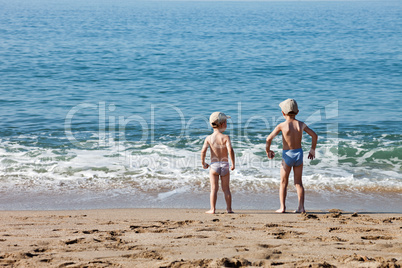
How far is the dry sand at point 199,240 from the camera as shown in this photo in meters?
3.42

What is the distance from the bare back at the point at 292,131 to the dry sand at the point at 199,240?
0.88 m

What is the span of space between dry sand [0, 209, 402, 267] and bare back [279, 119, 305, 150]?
88 centimetres

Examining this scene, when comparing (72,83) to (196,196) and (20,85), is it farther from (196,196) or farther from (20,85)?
(196,196)

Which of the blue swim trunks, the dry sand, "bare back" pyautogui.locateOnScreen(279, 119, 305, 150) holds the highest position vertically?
"bare back" pyautogui.locateOnScreen(279, 119, 305, 150)

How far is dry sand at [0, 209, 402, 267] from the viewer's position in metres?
3.42

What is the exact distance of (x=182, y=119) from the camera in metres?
12.3

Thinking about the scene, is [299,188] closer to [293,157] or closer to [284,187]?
[284,187]

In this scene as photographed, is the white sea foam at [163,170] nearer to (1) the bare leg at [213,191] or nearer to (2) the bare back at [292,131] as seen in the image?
(1) the bare leg at [213,191]

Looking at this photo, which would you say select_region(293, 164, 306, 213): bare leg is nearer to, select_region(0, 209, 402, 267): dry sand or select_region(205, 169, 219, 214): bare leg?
select_region(0, 209, 402, 267): dry sand

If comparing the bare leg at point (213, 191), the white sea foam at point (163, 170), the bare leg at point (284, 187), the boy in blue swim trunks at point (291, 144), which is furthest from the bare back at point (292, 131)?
the white sea foam at point (163, 170)

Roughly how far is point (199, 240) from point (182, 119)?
840 cm

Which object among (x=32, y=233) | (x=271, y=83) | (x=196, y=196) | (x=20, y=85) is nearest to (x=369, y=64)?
(x=271, y=83)

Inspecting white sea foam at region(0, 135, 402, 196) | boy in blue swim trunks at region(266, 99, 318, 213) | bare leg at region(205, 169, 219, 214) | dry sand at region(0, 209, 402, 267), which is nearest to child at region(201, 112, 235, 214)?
bare leg at region(205, 169, 219, 214)

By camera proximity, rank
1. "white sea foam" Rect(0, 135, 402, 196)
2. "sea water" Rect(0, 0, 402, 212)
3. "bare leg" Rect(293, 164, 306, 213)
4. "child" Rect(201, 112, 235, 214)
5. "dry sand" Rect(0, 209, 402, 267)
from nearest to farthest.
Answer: "dry sand" Rect(0, 209, 402, 267) < "child" Rect(201, 112, 235, 214) < "bare leg" Rect(293, 164, 306, 213) < "sea water" Rect(0, 0, 402, 212) < "white sea foam" Rect(0, 135, 402, 196)
